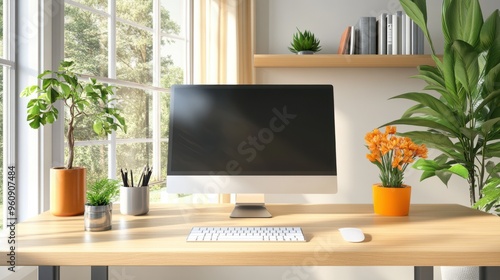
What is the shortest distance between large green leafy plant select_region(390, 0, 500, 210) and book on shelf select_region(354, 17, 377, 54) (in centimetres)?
45

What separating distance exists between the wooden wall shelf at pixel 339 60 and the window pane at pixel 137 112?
729 mm

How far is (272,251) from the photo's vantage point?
3.87 feet

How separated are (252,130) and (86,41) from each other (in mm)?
1258

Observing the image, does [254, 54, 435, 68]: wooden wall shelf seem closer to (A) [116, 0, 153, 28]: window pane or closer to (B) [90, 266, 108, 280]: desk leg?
Result: (A) [116, 0, 153, 28]: window pane

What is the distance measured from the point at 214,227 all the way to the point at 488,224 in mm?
909

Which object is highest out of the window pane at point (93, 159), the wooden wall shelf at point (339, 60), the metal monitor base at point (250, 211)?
the wooden wall shelf at point (339, 60)

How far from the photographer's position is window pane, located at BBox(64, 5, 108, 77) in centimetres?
225

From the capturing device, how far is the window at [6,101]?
1800 mm

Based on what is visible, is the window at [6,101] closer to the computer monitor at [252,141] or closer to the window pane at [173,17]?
the computer monitor at [252,141]

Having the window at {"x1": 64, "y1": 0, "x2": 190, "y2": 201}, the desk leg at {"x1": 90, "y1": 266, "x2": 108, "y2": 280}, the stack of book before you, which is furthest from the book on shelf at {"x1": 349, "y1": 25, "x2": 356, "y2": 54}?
the desk leg at {"x1": 90, "y1": 266, "x2": 108, "y2": 280}

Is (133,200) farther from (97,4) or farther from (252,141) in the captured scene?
(97,4)

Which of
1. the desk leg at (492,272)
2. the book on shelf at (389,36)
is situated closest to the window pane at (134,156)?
the book on shelf at (389,36)

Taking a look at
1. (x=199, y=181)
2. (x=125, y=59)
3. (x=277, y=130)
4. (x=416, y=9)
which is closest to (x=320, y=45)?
(x=416, y=9)

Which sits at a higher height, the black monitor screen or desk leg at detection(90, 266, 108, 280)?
the black monitor screen
